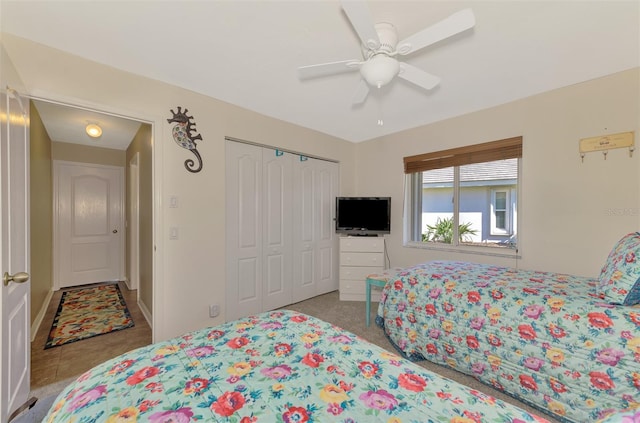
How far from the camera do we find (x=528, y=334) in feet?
5.32

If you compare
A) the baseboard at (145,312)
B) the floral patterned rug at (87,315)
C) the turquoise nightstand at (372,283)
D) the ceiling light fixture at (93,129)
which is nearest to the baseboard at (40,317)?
the floral patterned rug at (87,315)

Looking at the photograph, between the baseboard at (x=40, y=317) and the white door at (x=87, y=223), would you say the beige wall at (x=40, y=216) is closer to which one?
the baseboard at (x=40, y=317)

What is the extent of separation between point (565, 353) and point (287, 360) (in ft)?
5.27

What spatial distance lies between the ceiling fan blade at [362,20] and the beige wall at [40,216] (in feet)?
10.9

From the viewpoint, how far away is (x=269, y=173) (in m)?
3.18

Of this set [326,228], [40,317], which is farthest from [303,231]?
[40,317]

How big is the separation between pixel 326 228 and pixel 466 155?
2038 millimetres

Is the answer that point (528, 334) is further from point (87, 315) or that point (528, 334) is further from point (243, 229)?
point (87, 315)

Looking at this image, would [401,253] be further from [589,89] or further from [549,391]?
[589,89]

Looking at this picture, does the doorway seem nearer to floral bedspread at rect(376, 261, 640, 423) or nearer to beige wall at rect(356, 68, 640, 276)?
floral bedspread at rect(376, 261, 640, 423)

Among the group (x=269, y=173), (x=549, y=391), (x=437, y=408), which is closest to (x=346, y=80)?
(x=269, y=173)

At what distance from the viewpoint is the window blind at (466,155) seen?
279 centimetres

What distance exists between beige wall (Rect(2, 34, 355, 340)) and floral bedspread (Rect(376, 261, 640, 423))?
184 cm

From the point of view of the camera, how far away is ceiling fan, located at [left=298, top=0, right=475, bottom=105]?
1236mm
